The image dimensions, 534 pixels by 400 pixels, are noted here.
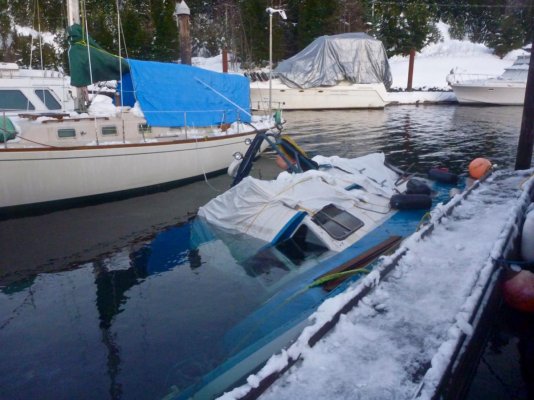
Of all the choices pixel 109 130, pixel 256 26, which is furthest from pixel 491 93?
pixel 109 130

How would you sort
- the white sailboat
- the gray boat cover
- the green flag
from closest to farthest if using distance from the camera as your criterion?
1. the white sailboat
2. the green flag
3. the gray boat cover

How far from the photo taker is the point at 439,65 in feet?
161

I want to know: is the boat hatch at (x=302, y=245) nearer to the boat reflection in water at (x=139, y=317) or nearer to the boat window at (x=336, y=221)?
the boat reflection in water at (x=139, y=317)

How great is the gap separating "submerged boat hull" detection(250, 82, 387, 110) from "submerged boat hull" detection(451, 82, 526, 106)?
6.43 metres

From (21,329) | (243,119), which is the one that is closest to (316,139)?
(243,119)

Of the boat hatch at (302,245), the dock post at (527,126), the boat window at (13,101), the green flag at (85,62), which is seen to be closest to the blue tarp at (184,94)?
the green flag at (85,62)

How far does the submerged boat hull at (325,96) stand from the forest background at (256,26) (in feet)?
27.6

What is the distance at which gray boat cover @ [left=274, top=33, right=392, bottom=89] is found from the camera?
115ft

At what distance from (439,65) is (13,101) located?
45236 millimetres

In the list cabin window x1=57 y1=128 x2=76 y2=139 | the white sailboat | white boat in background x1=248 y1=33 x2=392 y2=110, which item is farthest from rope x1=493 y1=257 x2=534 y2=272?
white boat in background x1=248 y1=33 x2=392 y2=110

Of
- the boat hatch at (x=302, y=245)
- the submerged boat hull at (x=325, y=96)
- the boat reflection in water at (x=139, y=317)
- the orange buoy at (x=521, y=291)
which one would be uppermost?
the submerged boat hull at (x=325, y=96)

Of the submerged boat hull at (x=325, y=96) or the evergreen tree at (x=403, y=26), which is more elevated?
the evergreen tree at (x=403, y=26)

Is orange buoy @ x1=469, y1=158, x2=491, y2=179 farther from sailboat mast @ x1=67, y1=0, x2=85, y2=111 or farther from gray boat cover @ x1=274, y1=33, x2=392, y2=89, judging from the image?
gray boat cover @ x1=274, y1=33, x2=392, y2=89

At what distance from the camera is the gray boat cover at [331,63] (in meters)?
35.0
